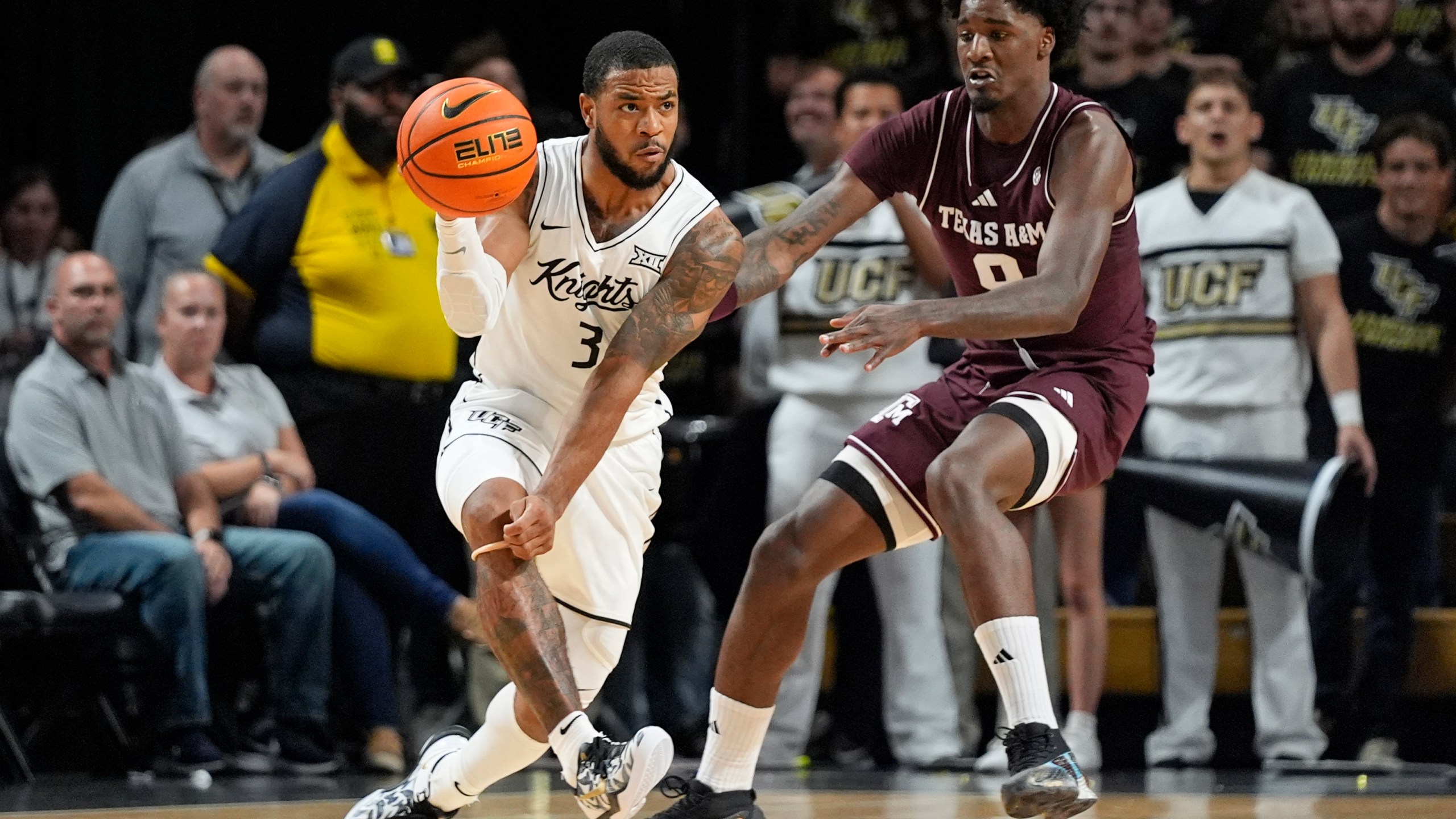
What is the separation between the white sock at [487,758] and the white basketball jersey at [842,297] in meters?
2.56

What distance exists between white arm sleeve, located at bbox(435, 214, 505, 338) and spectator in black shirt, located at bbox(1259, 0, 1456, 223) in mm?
4197

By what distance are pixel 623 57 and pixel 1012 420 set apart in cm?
121

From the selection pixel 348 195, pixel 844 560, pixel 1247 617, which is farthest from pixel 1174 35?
pixel 844 560

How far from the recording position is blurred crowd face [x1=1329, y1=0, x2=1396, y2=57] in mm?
7367

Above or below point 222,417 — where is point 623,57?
above

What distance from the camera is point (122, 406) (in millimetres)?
6414

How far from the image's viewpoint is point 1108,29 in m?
7.17

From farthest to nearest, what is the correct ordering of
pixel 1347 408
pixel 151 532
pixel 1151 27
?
pixel 1151 27, pixel 1347 408, pixel 151 532

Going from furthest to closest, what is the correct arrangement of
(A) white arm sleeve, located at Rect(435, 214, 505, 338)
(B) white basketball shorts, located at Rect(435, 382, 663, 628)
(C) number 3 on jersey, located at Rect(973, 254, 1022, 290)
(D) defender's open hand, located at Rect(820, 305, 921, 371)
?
1. (C) number 3 on jersey, located at Rect(973, 254, 1022, 290)
2. (B) white basketball shorts, located at Rect(435, 382, 663, 628)
3. (A) white arm sleeve, located at Rect(435, 214, 505, 338)
4. (D) defender's open hand, located at Rect(820, 305, 921, 371)

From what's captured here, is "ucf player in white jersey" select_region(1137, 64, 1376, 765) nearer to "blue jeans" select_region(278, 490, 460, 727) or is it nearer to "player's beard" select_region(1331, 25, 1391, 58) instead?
"player's beard" select_region(1331, 25, 1391, 58)

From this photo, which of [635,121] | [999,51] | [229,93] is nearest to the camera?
[635,121]

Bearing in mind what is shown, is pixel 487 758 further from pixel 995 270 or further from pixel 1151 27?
pixel 1151 27

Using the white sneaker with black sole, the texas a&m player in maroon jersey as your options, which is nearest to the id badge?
the texas a&m player in maroon jersey

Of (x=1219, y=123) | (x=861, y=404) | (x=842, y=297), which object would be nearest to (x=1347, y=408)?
(x=1219, y=123)
